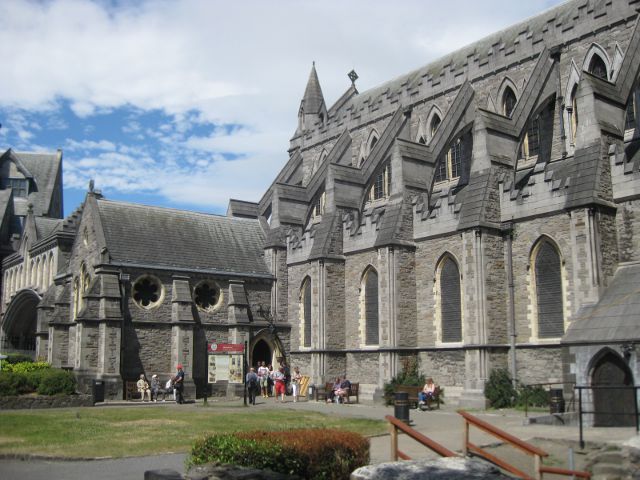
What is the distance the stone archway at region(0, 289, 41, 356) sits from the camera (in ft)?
153

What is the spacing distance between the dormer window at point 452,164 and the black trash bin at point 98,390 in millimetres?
17855

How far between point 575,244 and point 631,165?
3074 millimetres

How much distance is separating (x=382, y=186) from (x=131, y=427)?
900 inches

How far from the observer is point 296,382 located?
32062 mm

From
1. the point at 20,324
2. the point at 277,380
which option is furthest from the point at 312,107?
the point at 20,324

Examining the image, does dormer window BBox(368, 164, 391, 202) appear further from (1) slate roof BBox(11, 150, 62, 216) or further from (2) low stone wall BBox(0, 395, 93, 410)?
(1) slate roof BBox(11, 150, 62, 216)

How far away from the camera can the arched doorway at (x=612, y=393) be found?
17969 mm

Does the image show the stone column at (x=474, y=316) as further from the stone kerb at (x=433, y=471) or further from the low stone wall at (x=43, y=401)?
the stone kerb at (x=433, y=471)

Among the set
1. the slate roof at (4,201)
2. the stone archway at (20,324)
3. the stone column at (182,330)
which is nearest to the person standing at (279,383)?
the stone column at (182,330)

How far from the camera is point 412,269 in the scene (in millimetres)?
29125

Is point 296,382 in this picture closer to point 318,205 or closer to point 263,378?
point 263,378

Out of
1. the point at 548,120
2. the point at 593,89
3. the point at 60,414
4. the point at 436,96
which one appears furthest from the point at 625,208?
the point at 60,414

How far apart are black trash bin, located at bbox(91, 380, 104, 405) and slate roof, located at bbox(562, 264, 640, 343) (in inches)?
706

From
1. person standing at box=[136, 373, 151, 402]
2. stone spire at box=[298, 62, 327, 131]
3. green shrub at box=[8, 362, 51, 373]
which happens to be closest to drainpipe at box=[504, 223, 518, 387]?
person standing at box=[136, 373, 151, 402]
